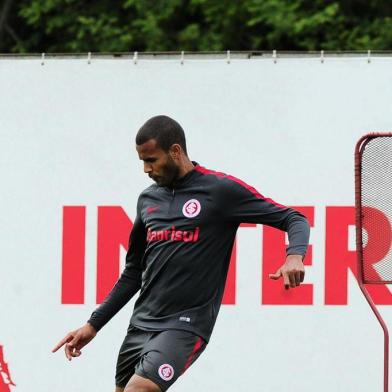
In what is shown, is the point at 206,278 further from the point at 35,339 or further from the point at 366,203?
the point at 35,339

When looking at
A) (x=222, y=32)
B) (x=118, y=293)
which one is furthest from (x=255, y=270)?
(x=222, y=32)

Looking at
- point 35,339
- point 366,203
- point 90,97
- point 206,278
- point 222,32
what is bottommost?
point 35,339

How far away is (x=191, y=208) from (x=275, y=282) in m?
2.14

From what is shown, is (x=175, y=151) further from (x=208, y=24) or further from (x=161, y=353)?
(x=208, y=24)

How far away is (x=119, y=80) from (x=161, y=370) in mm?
2835

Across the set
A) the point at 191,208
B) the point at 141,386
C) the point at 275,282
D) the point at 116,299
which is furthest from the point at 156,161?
the point at 275,282

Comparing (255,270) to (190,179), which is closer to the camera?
(190,179)

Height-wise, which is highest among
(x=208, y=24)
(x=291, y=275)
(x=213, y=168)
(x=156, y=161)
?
(x=208, y=24)

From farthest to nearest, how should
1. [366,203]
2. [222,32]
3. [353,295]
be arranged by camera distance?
[222,32] < [353,295] < [366,203]

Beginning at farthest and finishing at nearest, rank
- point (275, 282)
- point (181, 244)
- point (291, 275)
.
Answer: point (275, 282) < point (181, 244) < point (291, 275)

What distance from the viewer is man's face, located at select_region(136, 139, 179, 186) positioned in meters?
5.32

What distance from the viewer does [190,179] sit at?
17.8 ft

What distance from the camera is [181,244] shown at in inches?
210

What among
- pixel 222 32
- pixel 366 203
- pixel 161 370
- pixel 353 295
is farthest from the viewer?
pixel 222 32
